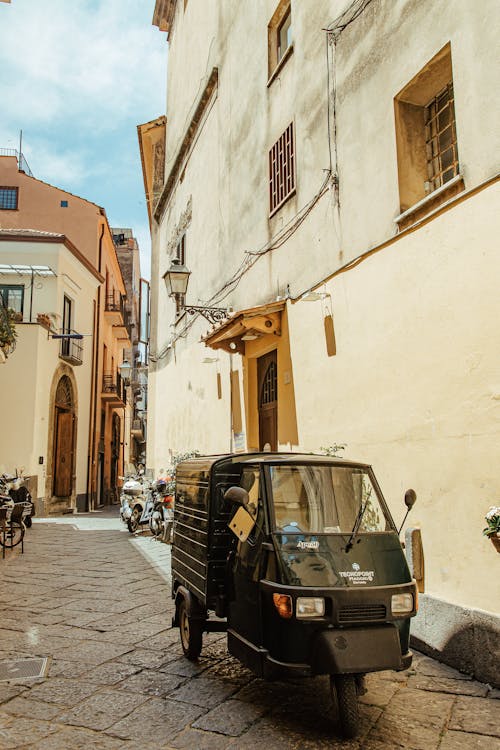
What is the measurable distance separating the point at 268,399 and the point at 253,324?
1501 millimetres

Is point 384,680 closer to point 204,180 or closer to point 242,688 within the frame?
point 242,688

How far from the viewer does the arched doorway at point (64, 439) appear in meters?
21.0

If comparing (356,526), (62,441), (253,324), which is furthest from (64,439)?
(356,526)

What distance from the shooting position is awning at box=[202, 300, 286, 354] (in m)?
8.19

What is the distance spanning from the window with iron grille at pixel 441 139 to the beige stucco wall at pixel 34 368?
15356 millimetres

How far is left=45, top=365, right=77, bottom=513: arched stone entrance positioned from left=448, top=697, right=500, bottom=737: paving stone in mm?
17297

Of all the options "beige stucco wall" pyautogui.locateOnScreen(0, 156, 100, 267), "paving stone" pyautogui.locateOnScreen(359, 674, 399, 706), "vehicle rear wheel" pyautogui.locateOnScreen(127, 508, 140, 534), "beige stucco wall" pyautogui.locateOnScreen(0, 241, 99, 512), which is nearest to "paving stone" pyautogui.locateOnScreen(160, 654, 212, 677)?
"paving stone" pyautogui.locateOnScreen(359, 674, 399, 706)

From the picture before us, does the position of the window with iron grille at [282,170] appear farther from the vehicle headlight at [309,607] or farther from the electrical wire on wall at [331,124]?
the vehicle headlight at [309,607]

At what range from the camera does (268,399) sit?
9.38 meters

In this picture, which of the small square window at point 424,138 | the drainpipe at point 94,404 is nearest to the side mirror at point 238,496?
the small square window at point 424,138

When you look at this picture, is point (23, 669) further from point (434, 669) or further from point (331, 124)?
point (331, 124)

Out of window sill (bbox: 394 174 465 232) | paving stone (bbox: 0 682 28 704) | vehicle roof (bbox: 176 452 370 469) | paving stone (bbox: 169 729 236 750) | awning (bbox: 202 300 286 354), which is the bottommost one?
paving stone (bbox: 169 729 236 750)

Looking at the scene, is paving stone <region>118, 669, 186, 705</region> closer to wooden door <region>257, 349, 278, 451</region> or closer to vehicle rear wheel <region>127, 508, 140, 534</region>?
wooden door <region>257, 349, 278, 451</region>

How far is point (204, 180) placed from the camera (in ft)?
44.4
